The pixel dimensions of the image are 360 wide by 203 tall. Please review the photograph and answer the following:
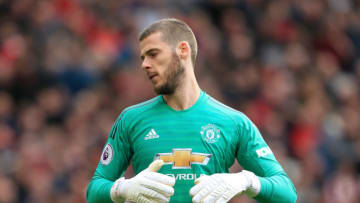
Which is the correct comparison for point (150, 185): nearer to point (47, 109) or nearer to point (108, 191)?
point (108, 191)

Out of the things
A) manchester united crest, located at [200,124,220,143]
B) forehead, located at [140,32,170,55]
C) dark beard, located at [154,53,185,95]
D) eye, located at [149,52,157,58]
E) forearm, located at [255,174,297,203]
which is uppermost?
forehead, located at [140,32,170,55]

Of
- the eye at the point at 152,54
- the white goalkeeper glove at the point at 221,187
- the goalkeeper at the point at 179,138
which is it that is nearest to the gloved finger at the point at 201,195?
the white goalkeeper glove at the point at 221,187

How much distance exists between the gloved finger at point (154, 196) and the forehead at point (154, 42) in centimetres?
97

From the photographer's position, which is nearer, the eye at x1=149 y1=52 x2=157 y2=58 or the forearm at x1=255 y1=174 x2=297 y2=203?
the forearm at x1=255 y1=174 x2=297 y2=203

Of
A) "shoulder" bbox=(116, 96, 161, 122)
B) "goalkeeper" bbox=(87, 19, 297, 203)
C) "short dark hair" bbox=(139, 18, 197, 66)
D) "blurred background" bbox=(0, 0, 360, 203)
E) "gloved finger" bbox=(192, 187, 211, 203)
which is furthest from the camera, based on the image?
"blurred background" bbox=(0, 0, 360, 203)

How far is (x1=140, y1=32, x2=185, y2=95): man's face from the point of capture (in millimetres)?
5156

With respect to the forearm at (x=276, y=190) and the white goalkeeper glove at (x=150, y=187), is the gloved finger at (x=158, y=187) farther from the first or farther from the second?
the forearm at (x=276, y=190)

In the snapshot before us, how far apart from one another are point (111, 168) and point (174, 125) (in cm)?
51

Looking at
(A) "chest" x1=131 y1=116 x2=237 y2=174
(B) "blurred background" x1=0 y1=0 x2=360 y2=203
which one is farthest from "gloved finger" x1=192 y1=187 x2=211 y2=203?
(B) "blurred background" x1=0 y1=0 x2=360 y2=203

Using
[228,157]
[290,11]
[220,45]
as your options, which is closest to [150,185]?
[228,157]

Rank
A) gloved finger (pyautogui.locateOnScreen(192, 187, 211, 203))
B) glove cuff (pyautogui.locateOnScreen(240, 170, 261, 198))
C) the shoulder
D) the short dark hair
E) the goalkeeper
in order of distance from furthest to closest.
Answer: the shoulder, the short dark hair, the goalkeeper, glove cuff (pyautogui.locateOnScreen(240, 170, 261, 198)), gloved finger (pyautogui.locateOnScreen(192, 187, 211, 203))

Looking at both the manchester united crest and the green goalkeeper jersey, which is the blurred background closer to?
the green goalkeeper jersey

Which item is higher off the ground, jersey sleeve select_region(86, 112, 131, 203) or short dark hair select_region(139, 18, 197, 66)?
short dark hair select_region(139, 18, 197, 66)

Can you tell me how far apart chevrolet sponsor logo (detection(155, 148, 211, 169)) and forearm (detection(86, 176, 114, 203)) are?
38 cm
